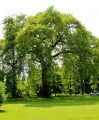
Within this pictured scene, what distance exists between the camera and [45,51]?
161ft

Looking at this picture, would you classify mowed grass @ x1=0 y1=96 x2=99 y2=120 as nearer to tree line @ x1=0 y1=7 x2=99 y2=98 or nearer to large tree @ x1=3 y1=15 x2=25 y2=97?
tree line @ x1=0 y1=7 x2=99 y2=98

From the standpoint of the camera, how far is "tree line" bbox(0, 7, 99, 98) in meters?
50.4

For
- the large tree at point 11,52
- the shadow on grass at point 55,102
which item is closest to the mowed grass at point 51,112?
the shadow on grass at point 55,102

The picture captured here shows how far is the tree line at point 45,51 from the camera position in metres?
50.4

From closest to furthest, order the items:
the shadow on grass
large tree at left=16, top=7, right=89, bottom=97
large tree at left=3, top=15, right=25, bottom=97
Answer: the shadow on grass
large tree at left=16, top=7, right=89, bottom=97
large tree at left=3, top=15, right=25, bottom=97

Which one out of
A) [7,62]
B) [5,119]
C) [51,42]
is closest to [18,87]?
[7,62]

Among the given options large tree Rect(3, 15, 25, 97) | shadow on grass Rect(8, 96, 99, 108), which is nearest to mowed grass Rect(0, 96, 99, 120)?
shadow on grass Rect(8, 96, 99, 108)

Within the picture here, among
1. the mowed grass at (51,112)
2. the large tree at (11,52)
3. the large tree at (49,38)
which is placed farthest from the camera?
the large tree at (11,52)

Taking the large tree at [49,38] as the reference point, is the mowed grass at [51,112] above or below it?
below

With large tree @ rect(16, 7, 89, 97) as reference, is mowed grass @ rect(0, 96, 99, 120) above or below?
below

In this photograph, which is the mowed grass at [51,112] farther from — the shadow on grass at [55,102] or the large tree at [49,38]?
the large tree at [49,38]

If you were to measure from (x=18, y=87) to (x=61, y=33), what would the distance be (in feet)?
36.7

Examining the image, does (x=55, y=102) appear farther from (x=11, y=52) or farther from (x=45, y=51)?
(x=11, y=52)

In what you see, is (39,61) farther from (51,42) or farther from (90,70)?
(90,70)
